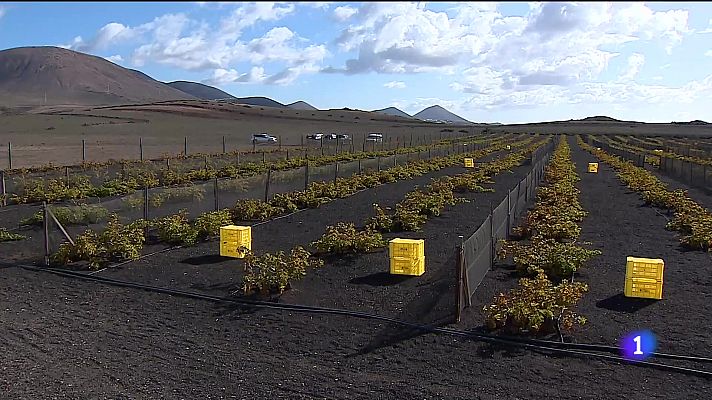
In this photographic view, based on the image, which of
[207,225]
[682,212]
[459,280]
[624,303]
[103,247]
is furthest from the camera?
[682,212]

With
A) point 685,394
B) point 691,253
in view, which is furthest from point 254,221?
point 685,394

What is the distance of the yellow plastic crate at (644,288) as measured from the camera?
8.55 meters

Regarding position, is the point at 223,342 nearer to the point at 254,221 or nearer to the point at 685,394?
the point at 685,394

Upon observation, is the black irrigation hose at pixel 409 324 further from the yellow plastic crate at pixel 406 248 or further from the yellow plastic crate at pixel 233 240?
the yellow plastic crate at pixel 233 240

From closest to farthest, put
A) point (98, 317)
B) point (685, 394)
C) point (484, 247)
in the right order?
point (685, 394), point (98, 317), point (484, 247)

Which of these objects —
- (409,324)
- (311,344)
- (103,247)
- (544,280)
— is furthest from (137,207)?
(544,280)

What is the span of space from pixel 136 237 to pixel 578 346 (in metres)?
7.62

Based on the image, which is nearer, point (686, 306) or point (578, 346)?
point (578, 346)

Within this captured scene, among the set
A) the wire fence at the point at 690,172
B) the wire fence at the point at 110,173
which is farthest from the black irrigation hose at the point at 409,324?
the wire fence at the point at 690,172

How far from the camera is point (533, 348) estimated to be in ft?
22.2

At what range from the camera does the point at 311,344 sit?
706 cm

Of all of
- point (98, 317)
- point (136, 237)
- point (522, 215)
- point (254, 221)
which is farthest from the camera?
point (522, 215)

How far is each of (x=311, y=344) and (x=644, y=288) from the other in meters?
4.56

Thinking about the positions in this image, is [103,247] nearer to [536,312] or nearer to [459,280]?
[459,280]
